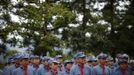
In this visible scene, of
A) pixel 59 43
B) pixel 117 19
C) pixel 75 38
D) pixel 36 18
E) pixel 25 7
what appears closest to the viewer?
pixel 25 7

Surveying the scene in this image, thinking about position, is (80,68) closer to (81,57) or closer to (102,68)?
(81,57)

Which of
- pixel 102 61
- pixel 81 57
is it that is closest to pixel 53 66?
pixel 81 57

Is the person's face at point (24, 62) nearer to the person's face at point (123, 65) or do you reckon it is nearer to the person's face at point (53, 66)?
the person's face at point (53, 66)

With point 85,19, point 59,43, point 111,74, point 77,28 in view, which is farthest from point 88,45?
point 111,74

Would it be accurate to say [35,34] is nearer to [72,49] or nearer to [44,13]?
[44,13]

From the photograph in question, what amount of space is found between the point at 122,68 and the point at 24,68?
10.8 feet

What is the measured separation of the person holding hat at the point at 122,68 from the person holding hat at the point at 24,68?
290 centimetres

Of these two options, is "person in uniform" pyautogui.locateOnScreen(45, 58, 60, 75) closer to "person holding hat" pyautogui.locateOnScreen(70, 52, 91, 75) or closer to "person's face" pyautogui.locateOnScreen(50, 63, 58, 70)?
"person's face" pyautogui.locateOnScreen(50, 63, 58, 70)

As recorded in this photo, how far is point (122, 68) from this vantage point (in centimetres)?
1579

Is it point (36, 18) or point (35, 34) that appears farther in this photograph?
point (35, 34)

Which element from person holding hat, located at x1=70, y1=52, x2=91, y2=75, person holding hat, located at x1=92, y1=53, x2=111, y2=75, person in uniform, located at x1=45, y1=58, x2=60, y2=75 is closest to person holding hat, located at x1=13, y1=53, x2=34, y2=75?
person in uniform, located at x1=45, y1=58, x2=60, y2=75

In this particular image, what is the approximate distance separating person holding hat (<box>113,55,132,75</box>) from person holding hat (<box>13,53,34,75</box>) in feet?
9.51

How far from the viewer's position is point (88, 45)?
103ft

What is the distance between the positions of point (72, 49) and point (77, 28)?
1.84 meters
